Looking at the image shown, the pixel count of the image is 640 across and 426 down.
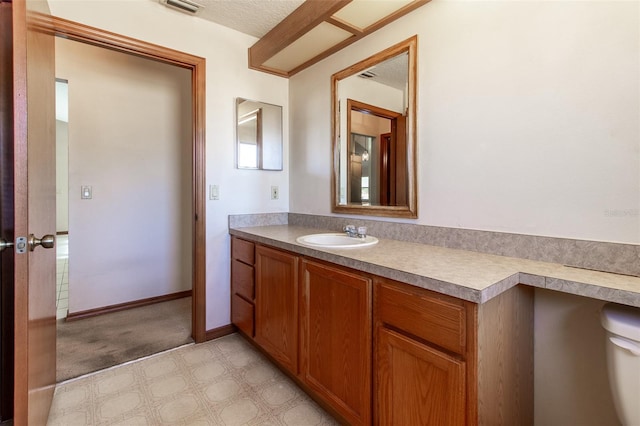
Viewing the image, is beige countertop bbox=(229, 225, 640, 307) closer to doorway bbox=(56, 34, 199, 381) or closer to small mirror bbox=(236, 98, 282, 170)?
small mirror bbox=(236, 98, 282, 170)

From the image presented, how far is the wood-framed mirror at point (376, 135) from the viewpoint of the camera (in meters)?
1.66

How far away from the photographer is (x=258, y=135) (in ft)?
7.97

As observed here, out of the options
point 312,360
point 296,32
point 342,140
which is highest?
point 296,32

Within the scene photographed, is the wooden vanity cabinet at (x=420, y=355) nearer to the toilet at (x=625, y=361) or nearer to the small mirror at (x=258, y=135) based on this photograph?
the toilet at (x=625, y=361)

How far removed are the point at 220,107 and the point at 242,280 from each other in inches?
51.0

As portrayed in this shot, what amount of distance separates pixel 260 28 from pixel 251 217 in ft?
4.67

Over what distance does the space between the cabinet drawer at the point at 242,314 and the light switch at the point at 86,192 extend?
1.57 meters

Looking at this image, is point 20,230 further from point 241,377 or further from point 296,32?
point 296,32

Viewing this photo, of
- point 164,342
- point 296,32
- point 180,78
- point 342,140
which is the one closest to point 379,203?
point 342,140

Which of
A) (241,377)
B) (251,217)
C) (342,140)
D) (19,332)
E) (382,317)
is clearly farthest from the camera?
(251,217)

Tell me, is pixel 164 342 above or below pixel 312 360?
below

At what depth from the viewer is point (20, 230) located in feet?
3.30

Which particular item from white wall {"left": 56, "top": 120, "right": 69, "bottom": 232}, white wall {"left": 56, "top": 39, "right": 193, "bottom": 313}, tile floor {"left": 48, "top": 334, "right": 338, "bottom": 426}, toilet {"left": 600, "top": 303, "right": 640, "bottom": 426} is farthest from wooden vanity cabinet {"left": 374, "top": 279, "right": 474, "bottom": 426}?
white wall {"left": 56, "top": 120, "right": 69, "bottom": 232}

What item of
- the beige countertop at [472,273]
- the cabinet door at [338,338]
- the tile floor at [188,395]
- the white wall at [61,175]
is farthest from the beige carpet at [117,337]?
the white wall at [61,175]
